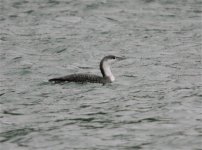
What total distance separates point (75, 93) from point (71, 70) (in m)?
3.05

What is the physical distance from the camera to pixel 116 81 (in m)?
19.5

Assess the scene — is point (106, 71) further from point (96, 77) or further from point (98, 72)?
point (98, 72)

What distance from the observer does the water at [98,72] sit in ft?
47.7

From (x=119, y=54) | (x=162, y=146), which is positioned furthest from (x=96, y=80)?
(x=162, y=146)

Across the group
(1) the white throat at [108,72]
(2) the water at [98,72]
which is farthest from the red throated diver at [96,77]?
(2) the water at [98,72]

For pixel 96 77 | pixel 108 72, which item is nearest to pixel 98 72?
pixel 108 72

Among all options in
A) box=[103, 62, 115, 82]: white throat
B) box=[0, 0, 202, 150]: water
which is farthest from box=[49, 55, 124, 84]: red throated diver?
box=[0, 0, 202, 150]: water

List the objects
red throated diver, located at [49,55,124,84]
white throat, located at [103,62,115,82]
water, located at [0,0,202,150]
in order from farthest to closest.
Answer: white throat, located at [103,62,115,82] → red throated diver, located at [49,55,124,84] → water, located at [0,0,202,150]

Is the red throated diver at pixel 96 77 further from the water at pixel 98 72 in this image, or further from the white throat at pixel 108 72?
the water at pixel 98 72

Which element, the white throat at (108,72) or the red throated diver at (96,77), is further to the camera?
the white throat at (108,72)

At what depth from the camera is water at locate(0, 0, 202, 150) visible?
14539 mm

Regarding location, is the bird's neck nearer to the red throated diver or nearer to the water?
the red throated diver

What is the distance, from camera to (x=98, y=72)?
2108 cm

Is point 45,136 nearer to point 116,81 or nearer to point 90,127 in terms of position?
point 90,127
